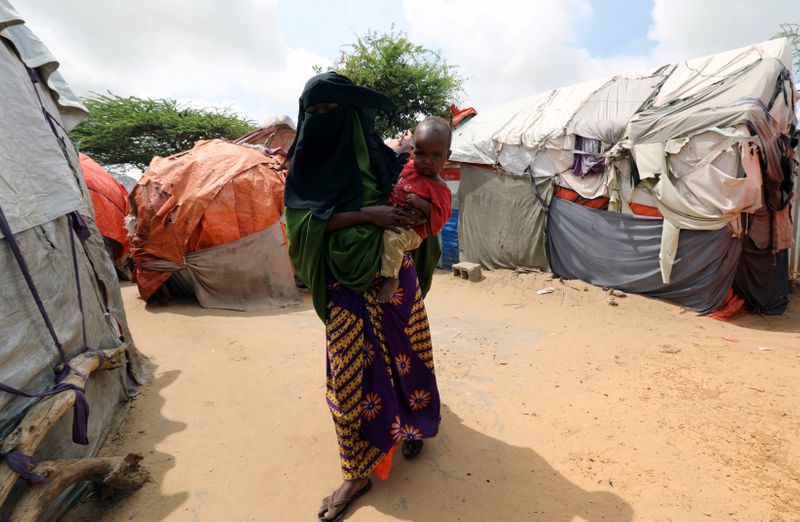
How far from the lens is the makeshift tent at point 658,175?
494cm

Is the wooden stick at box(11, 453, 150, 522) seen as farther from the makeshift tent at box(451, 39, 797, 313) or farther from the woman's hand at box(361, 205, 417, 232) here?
the makeshift tent at box(451, 39, 797, 313)

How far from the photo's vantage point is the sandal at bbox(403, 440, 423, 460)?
233 centimetres

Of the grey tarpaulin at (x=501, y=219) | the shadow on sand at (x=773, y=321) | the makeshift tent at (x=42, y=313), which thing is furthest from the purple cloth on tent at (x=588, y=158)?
the makeshift tent at (x=42, y=313)

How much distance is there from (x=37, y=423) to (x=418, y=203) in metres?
1.93

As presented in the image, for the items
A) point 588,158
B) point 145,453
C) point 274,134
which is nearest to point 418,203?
point 145,453

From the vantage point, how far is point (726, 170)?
4930 mm

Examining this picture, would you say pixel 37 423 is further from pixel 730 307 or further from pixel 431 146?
pixel 730 307

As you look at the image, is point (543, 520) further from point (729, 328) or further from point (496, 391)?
point (729, 328)

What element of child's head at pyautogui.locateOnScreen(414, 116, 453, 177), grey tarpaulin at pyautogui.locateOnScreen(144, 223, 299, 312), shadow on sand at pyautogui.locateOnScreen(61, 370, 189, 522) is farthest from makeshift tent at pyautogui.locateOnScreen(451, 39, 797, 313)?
shadow on sand at pyautogui.locateOnScreen(61, 370, 189, 522)

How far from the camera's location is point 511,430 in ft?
8.69

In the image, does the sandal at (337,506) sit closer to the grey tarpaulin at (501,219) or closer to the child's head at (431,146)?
the child's head at (431,146)

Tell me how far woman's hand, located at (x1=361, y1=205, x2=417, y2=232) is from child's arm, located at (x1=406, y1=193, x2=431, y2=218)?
0.04 metres

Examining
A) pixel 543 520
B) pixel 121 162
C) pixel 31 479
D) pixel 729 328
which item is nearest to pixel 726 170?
pixel 729 328

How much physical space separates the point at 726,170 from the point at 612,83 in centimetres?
286
